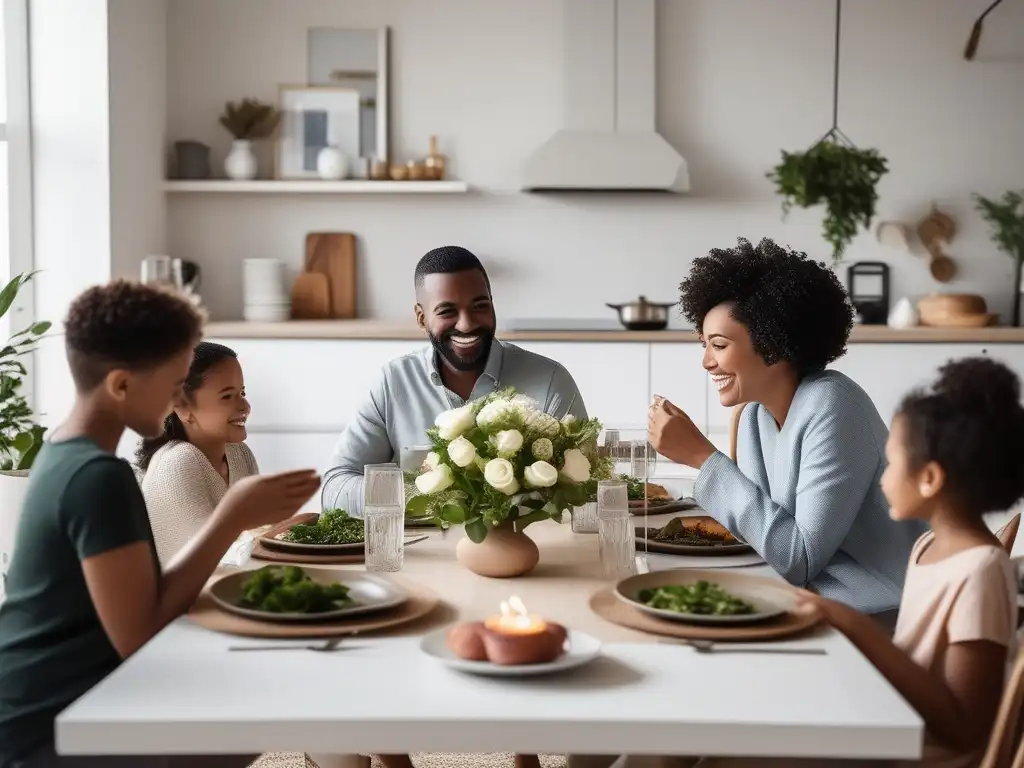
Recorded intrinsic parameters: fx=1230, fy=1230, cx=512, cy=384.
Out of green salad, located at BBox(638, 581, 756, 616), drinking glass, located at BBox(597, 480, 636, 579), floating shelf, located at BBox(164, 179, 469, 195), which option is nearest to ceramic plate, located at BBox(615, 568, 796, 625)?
green salad, located at BBox(638, 581, 756, 616)

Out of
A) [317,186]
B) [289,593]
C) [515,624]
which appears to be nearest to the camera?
[515,624]

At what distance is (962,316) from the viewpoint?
15.7 feet

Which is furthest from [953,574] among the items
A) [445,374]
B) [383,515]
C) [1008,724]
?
[445,374]

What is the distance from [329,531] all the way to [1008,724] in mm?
1125

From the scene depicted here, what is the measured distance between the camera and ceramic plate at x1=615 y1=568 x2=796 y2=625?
1531 millimetres

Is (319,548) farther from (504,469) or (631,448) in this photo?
(631,448)

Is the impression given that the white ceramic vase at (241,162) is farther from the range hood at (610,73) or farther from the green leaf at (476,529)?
the green leaf at (476,529)

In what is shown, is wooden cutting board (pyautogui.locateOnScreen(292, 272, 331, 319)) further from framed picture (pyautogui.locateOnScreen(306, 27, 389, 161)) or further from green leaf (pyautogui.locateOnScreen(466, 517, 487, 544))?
green leaf (pyautogui.locateOnScreen(466, 517, 487, 544))

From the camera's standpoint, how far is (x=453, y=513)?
5.95ft

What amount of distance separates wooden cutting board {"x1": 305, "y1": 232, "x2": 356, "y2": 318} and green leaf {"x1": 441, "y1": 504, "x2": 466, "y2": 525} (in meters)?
3.40

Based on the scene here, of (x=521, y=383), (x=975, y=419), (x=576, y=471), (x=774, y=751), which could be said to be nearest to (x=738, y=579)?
(x=576, y=471)

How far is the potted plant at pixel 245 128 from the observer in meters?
4.99

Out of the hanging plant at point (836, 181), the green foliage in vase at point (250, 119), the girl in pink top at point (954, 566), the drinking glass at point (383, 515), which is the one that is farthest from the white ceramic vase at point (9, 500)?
the hanging plant at point (836, 181)

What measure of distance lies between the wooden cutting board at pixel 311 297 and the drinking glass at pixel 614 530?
3385mm
